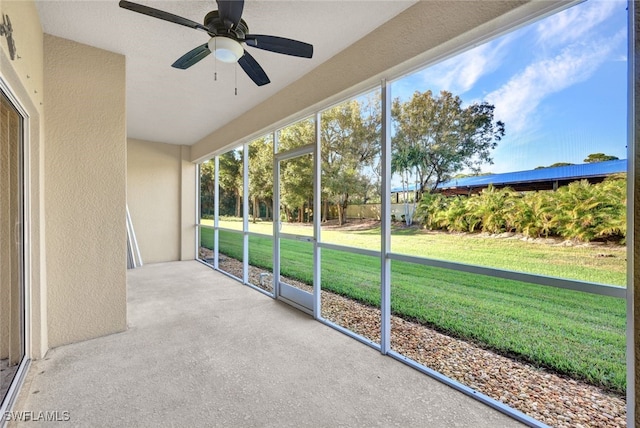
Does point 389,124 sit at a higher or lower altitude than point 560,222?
higher

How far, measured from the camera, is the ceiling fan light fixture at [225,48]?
1973 mm

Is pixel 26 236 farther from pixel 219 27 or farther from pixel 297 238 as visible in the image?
pixel 297 238

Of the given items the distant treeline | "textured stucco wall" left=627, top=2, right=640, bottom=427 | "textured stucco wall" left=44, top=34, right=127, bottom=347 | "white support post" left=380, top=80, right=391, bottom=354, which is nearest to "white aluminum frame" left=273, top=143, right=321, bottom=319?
"white support post" left=380, top=80, right=391, bottom=354

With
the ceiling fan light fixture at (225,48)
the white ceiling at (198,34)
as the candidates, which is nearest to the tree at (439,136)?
the white ceiling at (198,34)

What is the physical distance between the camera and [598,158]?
165 centimetres

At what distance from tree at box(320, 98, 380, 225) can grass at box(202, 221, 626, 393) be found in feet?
1.57

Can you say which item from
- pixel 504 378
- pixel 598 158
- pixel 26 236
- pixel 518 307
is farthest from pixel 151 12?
Result: pixel 504 378

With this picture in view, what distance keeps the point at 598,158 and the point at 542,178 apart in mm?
277

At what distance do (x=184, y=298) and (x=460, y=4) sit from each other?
14.6 ft

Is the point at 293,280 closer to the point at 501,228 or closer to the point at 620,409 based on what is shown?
the point at 501,228

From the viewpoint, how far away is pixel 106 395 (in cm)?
200

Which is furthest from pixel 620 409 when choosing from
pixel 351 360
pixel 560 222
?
pixel 351 360

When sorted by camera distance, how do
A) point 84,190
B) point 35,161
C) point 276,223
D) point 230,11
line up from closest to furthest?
point 230,11, point 35,161, point 84,190, point 276,223

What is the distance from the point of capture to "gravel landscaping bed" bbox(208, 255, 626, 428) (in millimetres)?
1837
